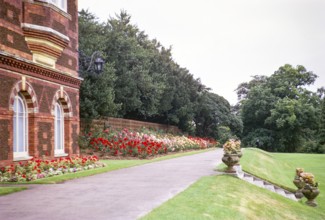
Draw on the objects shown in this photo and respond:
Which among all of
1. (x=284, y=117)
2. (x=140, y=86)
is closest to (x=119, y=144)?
(x=140, y=86)

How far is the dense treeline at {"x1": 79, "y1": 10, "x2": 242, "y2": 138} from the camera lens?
25.4 m

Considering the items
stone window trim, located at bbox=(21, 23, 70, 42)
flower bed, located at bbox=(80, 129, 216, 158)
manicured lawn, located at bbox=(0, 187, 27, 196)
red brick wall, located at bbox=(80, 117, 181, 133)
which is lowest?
manicured lawn, located at bbox=(0, 187, 27, 196)

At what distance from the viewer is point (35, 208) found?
25.5 ft

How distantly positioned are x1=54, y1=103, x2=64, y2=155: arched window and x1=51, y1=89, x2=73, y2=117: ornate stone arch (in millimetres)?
196

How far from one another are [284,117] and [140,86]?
26.0 metres

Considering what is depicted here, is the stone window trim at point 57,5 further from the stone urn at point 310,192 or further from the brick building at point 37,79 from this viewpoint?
the stone urn at point 310,192

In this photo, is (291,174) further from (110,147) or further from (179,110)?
(179,110)

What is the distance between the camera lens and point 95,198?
8906 millimetres

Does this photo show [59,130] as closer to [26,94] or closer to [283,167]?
[26,94]

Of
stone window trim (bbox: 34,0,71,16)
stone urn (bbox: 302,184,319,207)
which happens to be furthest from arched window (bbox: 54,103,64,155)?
stone urn (bbox: 302,184,319,207)

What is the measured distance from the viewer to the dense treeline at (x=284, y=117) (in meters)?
52.1

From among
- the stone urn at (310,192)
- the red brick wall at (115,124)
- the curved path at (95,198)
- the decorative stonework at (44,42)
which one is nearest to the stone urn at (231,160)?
the curved path at (95,198)

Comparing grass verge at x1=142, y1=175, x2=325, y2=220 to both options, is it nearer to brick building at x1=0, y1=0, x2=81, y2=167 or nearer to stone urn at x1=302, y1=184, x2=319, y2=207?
stone urn at x1=302, y1=184, x2=319, y2=207

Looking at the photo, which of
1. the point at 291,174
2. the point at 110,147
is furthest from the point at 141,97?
the point at 291,174
